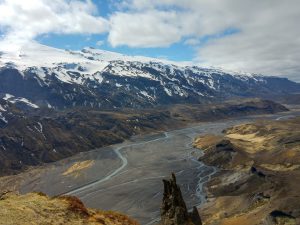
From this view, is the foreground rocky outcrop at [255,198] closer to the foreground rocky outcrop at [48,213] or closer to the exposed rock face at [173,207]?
the foreground rocky outcrop at [48,213]

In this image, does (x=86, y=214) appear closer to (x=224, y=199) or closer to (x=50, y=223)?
(x=50, y=223)

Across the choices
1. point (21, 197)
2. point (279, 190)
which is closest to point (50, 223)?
point (21, 197)

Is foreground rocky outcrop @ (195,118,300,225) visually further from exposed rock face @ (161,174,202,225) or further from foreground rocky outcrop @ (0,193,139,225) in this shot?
exposed rock face @ (161,174,202,225)

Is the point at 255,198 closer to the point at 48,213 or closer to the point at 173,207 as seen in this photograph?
the point at 173,207

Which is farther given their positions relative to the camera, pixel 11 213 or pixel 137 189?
pixel 137 189

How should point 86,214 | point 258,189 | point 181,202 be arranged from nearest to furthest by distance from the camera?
1. point 181,202
2. point 86,214
3. point 258,189

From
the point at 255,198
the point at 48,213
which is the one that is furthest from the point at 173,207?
the point at 255,198
